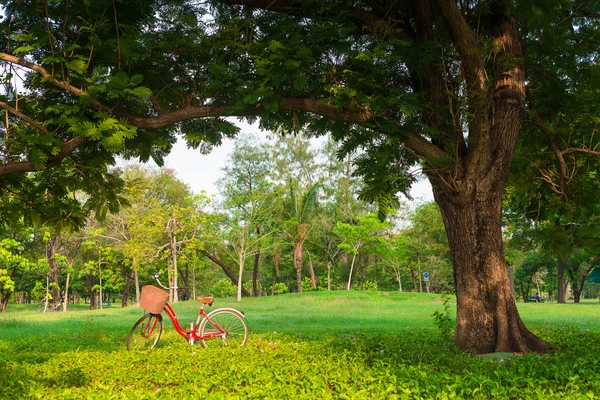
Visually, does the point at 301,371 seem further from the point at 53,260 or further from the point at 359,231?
the point at 53,260

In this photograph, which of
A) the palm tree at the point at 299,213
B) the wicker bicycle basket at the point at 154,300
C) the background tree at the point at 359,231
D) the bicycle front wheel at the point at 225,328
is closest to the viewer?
the wicker bicycle basket at the point at 154,300

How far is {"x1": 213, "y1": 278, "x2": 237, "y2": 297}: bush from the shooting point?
6132 centimetres

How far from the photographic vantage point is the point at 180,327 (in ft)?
29.8

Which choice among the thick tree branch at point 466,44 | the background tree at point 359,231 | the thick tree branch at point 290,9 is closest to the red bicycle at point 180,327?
the thick tree branch at point 290,9

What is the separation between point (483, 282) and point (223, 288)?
56.4 meters

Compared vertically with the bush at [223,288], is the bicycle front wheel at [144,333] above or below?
above

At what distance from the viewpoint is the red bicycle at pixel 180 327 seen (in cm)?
874

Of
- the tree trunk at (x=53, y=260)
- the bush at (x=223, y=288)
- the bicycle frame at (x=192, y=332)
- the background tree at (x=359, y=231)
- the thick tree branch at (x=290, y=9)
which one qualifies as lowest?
the bush at (x=223, y=288)

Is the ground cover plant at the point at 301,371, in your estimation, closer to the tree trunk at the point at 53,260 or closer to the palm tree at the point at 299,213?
the palm tree at the point at 299,213

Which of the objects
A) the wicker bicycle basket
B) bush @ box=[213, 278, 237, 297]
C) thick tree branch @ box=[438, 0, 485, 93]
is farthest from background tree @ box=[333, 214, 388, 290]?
the wicker bicycle basket

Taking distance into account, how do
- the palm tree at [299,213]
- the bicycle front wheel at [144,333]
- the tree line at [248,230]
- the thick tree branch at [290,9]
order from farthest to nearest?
the palm tree at [299,213] < the tree line at [248,230] < the bicycle front wheel at [144,333] < the thick tree branch at [290,9]

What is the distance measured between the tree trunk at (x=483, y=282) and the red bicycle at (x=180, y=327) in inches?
153

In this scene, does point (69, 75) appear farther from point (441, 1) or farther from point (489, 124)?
point (489, 124)

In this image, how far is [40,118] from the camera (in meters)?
7.81
